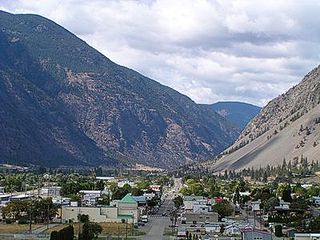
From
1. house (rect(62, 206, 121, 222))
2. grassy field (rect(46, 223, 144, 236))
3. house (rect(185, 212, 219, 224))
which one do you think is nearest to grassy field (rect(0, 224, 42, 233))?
grassy field (rect(46, 223, 144, 236))

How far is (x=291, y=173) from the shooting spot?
194250mm

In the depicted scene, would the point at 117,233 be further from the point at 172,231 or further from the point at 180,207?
the point at 180,207

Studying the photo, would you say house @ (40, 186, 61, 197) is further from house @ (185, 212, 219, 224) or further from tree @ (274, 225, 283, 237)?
tree @ (274, 225, 283, 237)

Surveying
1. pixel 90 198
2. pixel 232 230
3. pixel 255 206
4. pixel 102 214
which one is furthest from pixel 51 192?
pixel 232 230

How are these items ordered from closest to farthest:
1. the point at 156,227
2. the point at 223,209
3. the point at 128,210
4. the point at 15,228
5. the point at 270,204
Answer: the point at 15,228 < the point at 156,227 < the point at 128,210 < the point at 223,209 < the point at 270,204

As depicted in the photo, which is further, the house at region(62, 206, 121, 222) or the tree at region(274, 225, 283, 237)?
the house at region(62, 206, 121, 222)

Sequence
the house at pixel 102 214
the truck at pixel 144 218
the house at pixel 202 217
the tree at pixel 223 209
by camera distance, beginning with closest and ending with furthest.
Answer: the house at pixel 102 214 < the house at pixel 202 217 < the truck at pixel 144 218 < the tree at pixel 223 209

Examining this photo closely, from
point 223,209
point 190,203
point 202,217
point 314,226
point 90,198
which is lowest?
point 314,226

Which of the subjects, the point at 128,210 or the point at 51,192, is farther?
the point at 51,192

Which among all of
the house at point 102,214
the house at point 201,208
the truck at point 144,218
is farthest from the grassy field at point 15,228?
the house at point 201,208

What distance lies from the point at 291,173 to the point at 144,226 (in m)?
102

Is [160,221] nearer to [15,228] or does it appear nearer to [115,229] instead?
[115,229]

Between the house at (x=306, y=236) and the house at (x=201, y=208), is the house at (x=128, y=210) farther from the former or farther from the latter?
the house at (x=306, y=236)

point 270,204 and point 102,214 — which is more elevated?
point 270,204
